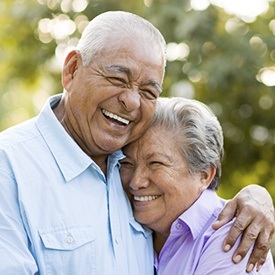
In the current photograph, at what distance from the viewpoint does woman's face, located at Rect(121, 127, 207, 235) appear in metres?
2.72

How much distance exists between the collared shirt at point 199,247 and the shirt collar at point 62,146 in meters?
0.47

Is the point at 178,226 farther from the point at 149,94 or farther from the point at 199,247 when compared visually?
→ the point at 149,94

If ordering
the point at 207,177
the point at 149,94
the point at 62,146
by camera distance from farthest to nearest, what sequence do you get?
the point at 207,177, the point at 149,94, the point at 62,146

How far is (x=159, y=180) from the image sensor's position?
2713 mm

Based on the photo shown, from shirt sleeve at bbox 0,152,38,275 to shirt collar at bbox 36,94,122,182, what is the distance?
0.76 feet

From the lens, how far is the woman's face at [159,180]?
8.94ft

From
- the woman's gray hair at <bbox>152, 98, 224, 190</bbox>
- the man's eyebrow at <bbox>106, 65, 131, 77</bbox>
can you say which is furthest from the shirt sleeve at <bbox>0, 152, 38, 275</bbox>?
the woman's gray hair at <bbox>152, 98, 224, 190</bbox>

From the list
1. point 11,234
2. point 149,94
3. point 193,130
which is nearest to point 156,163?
point 193,130

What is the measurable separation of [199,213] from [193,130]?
32 cm

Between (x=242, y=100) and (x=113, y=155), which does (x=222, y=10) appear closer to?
(x=242, y=100)

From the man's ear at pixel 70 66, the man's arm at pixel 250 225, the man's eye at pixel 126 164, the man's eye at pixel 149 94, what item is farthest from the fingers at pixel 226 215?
the man's ear at pixel 70 66

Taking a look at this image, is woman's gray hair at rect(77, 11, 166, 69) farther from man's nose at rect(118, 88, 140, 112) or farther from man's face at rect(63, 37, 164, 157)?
man's nose at rect(118, 88, 140, 112)

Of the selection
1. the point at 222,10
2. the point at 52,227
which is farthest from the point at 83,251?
the point at 222,10

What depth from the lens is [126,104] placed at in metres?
2.53
